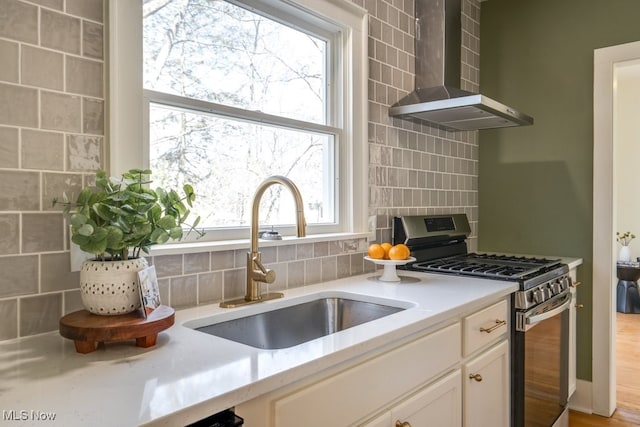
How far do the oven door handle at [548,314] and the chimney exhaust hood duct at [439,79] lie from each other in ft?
3.22

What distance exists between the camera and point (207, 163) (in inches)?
62.1

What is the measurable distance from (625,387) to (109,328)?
3323 mm

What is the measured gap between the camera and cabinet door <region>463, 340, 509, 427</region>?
154 cm

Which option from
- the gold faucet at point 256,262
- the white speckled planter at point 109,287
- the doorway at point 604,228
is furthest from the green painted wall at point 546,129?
the white speckled planter at point 109,287

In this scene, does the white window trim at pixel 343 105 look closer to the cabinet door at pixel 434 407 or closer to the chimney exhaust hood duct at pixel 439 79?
the chimney exhaust hood duct at pixel 439 79

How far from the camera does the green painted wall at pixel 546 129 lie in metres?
2.68

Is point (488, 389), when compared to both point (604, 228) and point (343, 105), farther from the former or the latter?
point (604, 228)

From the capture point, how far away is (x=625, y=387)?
2941mm

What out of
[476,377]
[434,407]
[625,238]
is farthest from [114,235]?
[625,238]

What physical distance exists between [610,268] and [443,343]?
1766 mm

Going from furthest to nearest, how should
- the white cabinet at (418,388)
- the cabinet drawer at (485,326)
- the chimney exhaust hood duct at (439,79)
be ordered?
the chimney exhaust hood duct at (439,79)
the cabinet drawer at (485,326)
the white cabinet at (418,388)

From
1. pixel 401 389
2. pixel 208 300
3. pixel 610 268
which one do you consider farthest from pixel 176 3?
pixel 610 268

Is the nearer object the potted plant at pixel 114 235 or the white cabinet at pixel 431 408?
the potted plant at pixel 114 235

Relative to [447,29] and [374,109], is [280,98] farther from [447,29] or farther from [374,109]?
[447,29]
